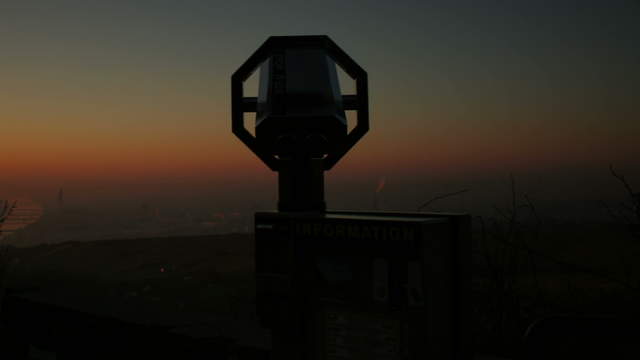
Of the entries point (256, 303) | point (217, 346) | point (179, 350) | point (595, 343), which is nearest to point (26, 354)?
point (179, 350)

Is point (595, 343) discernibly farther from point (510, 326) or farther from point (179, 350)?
point (179, 350)

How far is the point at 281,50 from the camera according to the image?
12.9 feet

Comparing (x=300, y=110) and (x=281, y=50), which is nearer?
(x=300, y=110)

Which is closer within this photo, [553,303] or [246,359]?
[246,359]

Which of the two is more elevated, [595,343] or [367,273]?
[367,273]

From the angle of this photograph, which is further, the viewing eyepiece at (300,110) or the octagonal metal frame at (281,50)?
the octagonal metal frame at (281,50)

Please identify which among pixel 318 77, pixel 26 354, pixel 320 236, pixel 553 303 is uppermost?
pixel 318 77

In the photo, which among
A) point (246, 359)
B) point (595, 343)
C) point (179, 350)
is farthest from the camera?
point (179, 350)

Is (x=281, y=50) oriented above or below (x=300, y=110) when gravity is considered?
above

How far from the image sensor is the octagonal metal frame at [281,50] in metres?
3.94

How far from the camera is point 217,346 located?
495 cm

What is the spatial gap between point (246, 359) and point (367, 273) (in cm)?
172

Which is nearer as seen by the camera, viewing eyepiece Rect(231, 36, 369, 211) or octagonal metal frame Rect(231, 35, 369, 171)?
viewing eyepiece Rect(231, 36, 369, 211)

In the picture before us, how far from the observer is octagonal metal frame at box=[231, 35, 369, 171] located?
12.9 ft
